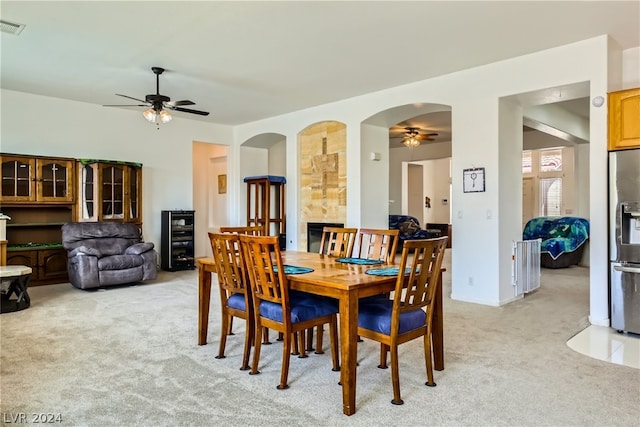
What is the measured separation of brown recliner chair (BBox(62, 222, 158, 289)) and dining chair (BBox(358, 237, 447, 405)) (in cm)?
430

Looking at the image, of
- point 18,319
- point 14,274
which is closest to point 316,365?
point 18,319

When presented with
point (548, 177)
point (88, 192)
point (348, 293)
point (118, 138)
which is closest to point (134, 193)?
point (88, 192)

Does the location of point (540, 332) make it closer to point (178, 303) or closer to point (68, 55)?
point (178, 303)

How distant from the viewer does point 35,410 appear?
2.29m

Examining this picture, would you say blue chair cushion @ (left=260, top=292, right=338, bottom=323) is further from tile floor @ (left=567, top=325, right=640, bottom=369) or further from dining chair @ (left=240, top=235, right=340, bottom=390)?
tile floor @ (left=567, top=325, right=640, bottom=369)

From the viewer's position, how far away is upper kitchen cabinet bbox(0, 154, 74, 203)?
5.71 metres

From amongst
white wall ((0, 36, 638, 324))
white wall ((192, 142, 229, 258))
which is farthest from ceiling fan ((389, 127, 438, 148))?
white wall ((192, 142, 229, 258))

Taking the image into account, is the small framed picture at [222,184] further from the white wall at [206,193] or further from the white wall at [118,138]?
the white wall at [118,138]

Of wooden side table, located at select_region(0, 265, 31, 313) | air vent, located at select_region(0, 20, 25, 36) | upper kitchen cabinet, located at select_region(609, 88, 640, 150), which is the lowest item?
wooden side table, located at select_region(0, 265, 31, 313)

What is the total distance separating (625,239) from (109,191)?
6749 mm

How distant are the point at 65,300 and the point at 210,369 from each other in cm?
319

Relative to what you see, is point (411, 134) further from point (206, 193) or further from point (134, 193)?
point (134, 193)

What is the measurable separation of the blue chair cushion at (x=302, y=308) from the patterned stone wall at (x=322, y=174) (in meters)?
3.74

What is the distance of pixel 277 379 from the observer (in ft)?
8.87
